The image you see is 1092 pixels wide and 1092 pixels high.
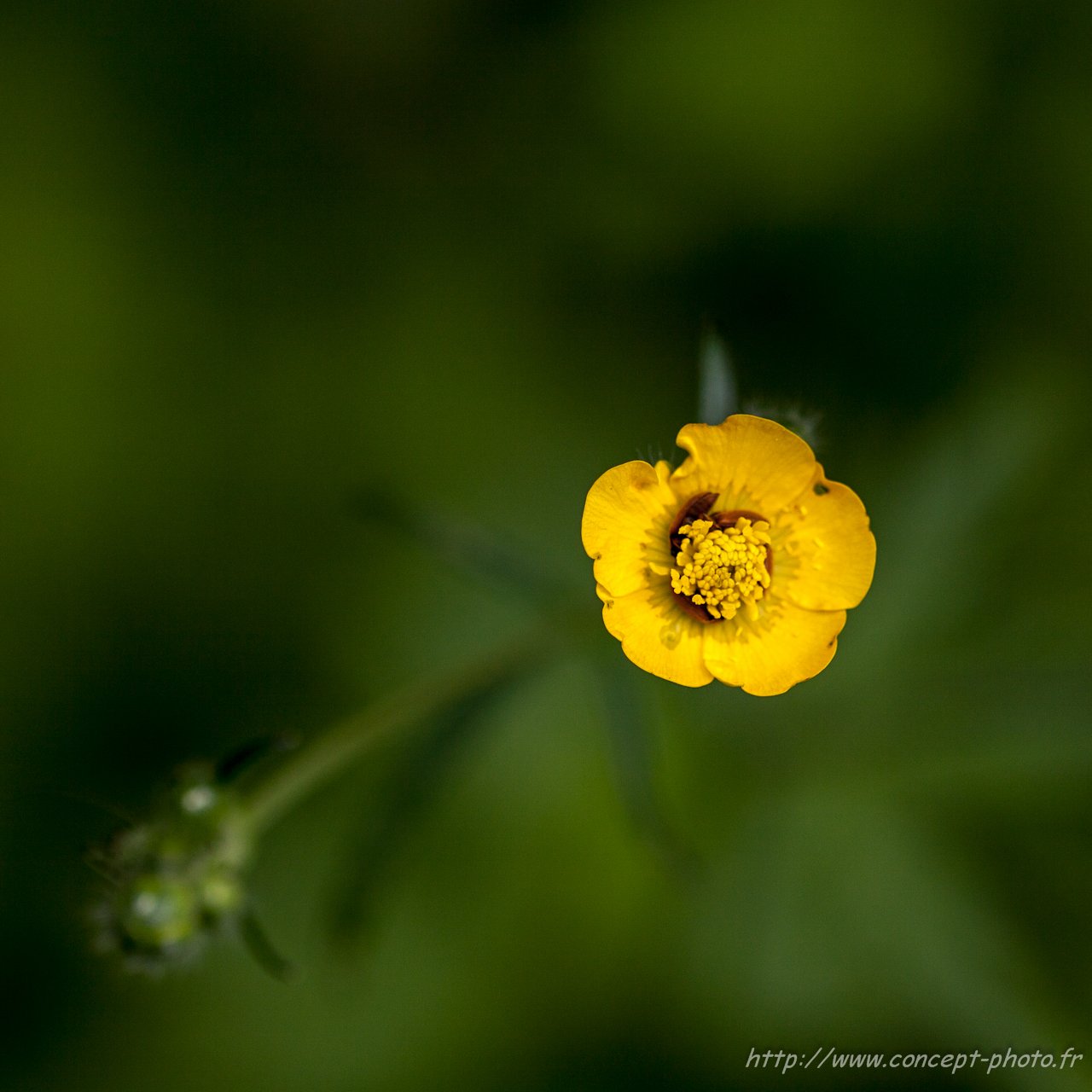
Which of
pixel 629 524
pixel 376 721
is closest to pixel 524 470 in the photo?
pixel 376 721

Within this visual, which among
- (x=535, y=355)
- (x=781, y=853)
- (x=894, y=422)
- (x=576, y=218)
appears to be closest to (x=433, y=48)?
(x=576, y=218)

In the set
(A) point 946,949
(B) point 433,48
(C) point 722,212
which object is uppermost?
(B) point 433,48

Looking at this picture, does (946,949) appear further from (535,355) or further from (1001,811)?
(535,355)

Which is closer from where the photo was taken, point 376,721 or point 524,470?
point 376,721

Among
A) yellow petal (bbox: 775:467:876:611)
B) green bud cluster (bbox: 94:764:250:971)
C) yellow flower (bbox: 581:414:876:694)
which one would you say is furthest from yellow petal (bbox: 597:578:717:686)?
green bud cluster (bbox: 94:764:250:971)

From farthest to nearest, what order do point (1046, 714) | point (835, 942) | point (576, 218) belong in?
point (576, 218), point (835, 942), point (1046, 714)

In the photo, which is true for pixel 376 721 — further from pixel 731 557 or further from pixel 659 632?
pixel 731 557
